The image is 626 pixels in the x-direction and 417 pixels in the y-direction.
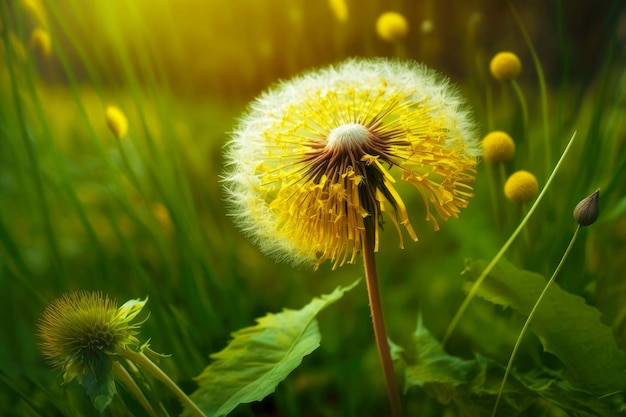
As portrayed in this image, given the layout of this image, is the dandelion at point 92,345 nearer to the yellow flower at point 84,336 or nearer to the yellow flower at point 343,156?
the yellow flower at point 84,336

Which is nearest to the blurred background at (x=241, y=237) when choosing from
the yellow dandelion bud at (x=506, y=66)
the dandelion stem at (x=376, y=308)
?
the yellow dandelion bud at (x=506, y=66)

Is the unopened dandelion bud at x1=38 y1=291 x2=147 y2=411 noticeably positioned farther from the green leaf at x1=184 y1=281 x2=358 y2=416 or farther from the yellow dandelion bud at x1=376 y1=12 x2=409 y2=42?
the yellow dandelion bud at x1=376 y1=12 x2=409 y2=42

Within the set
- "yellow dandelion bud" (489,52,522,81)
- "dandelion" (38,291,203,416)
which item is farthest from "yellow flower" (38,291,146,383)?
"yellow dandelion bud" (489,52,522,81)

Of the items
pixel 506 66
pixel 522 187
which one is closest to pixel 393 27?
pixel 506 66

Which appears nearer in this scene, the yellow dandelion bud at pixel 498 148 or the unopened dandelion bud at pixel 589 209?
the unopened dandelion bud at pixel 589 209

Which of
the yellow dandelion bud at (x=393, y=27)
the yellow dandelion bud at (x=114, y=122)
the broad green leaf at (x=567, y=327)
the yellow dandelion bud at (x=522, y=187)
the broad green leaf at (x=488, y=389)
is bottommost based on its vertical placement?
the broad green leaf at (x=488, y=389)

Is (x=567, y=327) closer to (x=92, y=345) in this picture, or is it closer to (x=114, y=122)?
(x=92, y=345)
